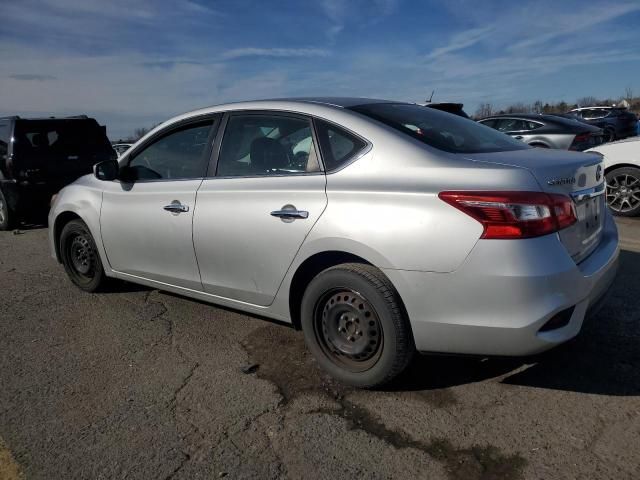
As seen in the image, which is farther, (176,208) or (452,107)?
(452,107)

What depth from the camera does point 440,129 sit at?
329 centimetres

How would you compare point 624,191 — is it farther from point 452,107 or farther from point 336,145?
point 336,145

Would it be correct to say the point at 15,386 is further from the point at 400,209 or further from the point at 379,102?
the point at 379,102

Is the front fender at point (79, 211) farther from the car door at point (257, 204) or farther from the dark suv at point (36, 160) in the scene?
the dark suv at point (36, 160)

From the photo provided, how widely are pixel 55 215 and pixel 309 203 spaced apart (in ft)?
10.0

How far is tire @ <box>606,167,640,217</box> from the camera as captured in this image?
23.4ft

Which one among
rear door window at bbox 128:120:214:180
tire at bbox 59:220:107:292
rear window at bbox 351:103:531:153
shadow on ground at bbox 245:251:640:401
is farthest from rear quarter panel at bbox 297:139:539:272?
tire at bbox 59:220:107:292

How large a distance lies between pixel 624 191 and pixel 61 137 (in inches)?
342

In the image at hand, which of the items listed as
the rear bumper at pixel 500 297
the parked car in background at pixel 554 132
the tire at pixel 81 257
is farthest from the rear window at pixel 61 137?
the rear bumper at pixel 500 297

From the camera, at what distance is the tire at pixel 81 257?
186 inches

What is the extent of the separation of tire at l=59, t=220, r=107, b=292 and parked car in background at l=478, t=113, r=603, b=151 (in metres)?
8.41

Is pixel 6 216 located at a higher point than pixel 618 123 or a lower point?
lower

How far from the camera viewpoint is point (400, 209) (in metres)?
2.67

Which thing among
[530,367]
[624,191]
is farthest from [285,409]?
[624,191]
